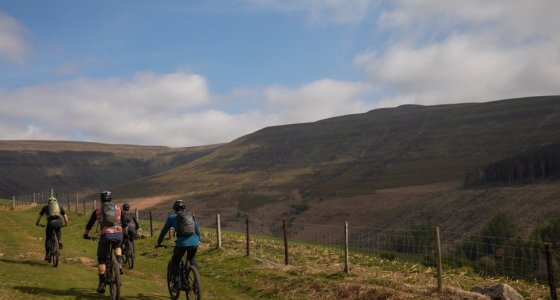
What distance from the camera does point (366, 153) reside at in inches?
5709

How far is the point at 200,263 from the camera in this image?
20875 mm

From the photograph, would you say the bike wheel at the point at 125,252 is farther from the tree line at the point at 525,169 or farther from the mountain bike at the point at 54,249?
the tree line at the point at 525,169

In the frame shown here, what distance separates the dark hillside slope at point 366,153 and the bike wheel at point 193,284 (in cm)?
8600

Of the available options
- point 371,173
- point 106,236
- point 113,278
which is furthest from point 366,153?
point 113,278

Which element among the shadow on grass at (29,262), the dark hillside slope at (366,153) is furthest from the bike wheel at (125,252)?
the dark hillside slope at (366,153)

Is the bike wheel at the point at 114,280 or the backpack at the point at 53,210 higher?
the backpack at the point at 53,210

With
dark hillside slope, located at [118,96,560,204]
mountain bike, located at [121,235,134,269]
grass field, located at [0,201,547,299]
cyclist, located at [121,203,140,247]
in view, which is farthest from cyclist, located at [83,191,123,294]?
dark hillside slope, located at [118,96,560,204]

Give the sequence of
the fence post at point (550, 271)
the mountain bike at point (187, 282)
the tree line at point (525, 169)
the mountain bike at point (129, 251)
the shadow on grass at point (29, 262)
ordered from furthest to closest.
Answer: the tree line at point (525, 169), the mountain bike at point (129, 251), the shadow on grass at point (29, 262), the mountain bike at point (187, 282), the fence post at point (550, 271)

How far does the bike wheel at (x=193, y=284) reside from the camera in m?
11.6

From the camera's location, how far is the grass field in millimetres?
13234

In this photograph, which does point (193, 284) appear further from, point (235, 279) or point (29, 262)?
point (29, 262)

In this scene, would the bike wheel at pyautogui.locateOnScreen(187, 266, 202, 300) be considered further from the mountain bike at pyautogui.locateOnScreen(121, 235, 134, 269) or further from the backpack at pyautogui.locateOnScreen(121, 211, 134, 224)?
the mountain bike at pyautogui.locateOnScreen(121, 235, 134, 269)

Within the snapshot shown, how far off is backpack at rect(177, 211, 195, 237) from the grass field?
250 centimetres

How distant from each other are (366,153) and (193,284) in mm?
135687
